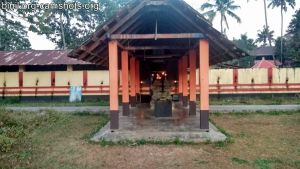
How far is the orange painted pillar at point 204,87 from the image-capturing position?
9625 millimetres

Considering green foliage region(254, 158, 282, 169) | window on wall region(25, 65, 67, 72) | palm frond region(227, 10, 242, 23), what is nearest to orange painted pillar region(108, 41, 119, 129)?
green foliage region(254, 158, 282, 169)

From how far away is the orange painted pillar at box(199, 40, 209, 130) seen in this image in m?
9.62

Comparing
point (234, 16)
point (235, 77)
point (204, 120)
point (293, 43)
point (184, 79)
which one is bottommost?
point (204, 120)

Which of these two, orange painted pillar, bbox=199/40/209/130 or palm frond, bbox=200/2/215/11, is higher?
palm frond, bbox=200/2/215/11

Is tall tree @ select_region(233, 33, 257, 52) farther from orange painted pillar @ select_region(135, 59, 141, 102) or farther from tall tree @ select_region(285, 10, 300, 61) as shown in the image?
orange painted pillar @ select_region(135, 59, 141, 102)

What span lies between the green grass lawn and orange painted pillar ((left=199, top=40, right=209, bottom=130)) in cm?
97

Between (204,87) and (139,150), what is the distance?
2.81 m

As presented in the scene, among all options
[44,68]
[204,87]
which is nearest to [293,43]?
[44,68]

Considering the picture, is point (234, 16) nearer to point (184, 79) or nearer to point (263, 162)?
point (184, 79)

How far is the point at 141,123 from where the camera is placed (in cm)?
1116

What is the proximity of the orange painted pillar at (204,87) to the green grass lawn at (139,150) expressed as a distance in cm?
97

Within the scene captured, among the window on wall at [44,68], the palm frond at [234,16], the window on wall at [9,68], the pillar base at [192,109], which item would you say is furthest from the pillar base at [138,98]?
the palm frond at [234,16]

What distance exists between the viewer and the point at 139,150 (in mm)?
8164

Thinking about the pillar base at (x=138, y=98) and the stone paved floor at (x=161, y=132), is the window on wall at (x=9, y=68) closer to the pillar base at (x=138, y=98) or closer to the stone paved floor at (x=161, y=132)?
the pillar base at (x=138, y=98)
